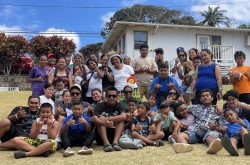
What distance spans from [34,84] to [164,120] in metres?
3.26

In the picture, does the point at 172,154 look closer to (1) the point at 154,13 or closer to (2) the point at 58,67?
(2) the point at 58,67

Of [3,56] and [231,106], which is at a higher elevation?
[3,56]

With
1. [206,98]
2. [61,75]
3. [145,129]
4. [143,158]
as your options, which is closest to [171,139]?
[145,129]

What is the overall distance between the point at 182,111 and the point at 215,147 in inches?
62.9

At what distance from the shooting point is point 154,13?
158ft

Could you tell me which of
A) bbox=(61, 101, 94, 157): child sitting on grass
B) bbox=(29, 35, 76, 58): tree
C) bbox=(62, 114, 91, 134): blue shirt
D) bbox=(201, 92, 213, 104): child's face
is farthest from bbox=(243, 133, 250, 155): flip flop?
bbox=(29, 35, 76, 58): tree

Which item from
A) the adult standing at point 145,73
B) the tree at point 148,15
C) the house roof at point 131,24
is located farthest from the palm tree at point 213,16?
the adult standing at point 145,73

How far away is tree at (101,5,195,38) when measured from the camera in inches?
1895

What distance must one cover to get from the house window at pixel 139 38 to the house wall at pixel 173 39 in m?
0.21

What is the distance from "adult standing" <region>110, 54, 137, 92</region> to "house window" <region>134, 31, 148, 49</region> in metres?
15.5

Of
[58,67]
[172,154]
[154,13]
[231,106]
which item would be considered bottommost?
[172,154]

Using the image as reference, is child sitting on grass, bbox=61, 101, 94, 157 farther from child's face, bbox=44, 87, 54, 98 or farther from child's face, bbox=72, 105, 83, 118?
child's face, bbox=44, 87, 54, 98

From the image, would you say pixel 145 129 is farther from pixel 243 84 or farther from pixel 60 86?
pixel 243 84

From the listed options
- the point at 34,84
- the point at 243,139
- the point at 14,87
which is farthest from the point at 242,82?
the point at 14,87
